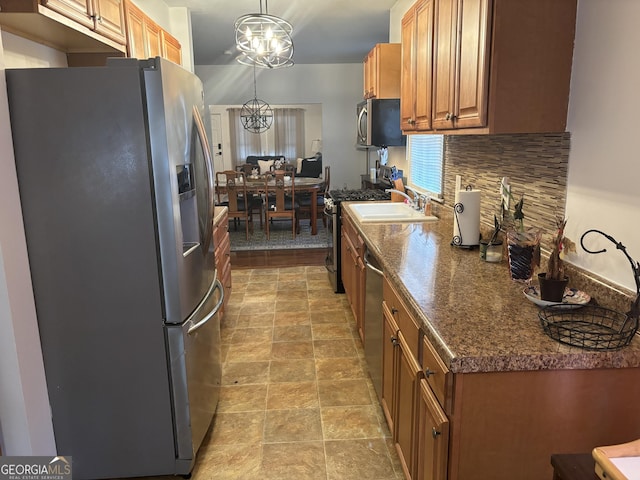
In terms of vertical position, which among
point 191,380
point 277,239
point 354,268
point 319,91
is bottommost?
point 277,239

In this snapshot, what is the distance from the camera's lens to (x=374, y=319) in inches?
94.3

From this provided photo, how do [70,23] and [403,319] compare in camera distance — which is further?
[70,23]

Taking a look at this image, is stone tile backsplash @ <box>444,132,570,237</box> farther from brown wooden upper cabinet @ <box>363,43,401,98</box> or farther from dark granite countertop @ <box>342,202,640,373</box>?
brown wooden upper cabinet @ <box>363,43,401,98</box>

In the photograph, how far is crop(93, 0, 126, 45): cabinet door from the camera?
221 cm

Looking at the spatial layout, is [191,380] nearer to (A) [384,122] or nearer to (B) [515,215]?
(B) [515,215]

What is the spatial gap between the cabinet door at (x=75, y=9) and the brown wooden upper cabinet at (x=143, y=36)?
58cm

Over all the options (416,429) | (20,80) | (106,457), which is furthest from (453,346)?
(20,80)

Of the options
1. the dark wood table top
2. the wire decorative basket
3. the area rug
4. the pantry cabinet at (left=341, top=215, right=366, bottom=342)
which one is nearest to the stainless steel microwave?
the pantry cabinet at (left=341, top=215, right=366, bottom=342)

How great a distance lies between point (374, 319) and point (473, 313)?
0.97 m

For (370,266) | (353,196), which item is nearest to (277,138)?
(353,196)

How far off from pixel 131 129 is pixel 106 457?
1.37 metres

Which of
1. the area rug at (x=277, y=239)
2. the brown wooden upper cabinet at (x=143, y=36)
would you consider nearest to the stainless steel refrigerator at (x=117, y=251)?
the brown wooden upper cabinet at (x=143, y=36)

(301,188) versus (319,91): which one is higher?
(319,91)

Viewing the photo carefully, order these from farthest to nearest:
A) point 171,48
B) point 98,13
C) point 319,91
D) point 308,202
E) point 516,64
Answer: point 319,91 → point 308,202 → point 171,48 → point 98,13 → point 516,64
